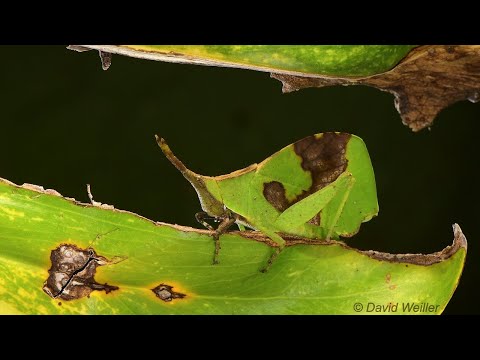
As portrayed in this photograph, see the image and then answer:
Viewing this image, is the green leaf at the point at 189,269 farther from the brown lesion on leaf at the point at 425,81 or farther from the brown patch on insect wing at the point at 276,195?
the brown lesion on leaf at the point at 425,81

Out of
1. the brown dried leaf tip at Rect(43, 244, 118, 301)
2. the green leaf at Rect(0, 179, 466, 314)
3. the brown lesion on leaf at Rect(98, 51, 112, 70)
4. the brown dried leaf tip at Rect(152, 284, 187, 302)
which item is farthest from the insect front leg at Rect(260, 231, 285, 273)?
the brown lesion on leaf at Rect(98, 51, 112, 70)

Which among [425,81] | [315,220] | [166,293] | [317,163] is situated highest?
[425,81]

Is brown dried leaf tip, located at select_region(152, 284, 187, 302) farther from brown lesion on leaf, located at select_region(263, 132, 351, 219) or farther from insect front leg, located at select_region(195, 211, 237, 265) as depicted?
brown lesion on leaf, located at select_region(263, 132, 351, 219)

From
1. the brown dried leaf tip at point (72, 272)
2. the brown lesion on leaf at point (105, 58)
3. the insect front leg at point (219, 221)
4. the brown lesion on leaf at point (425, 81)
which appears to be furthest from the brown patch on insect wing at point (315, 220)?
the brown lesion on leaf at point (105, 58)

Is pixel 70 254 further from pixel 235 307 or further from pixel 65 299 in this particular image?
pixel 235 307

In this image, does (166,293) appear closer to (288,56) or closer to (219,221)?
(219,221)

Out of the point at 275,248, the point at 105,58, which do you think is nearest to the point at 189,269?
the point at 275,248

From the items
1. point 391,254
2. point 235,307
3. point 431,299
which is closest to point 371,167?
point 391,254
